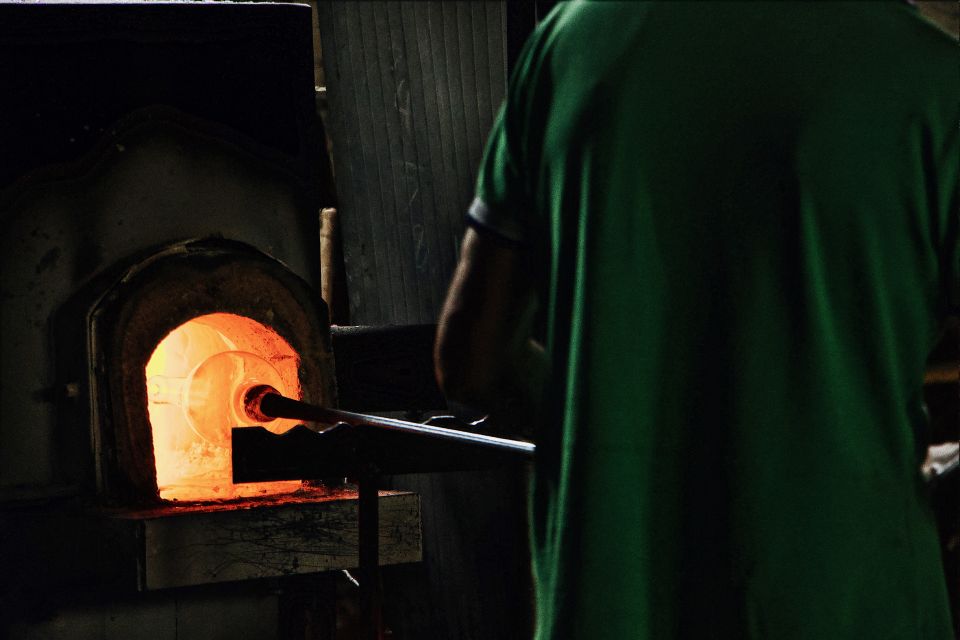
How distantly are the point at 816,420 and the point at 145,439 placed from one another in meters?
2.13

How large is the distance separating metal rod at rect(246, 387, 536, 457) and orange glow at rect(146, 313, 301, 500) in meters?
0.07

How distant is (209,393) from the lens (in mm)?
3133

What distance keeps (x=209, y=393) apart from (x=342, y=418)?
0.68 m

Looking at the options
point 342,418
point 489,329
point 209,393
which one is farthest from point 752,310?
point 209,393

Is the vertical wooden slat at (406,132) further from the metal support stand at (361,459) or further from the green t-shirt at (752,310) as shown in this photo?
the green t-shirt at (752,310)

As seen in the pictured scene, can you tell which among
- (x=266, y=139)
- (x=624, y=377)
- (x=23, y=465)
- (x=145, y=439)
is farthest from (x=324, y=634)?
(x=624, y=377)

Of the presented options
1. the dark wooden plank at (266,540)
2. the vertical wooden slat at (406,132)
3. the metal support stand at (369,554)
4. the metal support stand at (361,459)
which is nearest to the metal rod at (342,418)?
the metal support stand at (361,459)

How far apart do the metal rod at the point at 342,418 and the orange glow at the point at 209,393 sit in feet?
0.22

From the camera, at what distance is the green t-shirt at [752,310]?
1070 mm

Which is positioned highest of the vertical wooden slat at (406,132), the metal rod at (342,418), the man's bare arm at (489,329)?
the vertical wooden slat at (406,132)

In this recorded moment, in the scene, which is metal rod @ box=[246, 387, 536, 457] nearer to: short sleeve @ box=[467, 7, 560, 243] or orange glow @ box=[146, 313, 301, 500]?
orange glow @ box=[146, 313, 301, 500]

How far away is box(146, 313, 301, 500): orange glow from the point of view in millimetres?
3127

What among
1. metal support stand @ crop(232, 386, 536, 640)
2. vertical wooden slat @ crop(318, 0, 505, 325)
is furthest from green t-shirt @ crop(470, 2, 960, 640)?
vertical wooden slat @ crop(318, 0, 505, 325)

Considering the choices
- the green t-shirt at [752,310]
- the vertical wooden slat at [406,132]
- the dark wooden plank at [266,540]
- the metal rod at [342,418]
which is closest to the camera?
the green t-shirt at [752,310]
